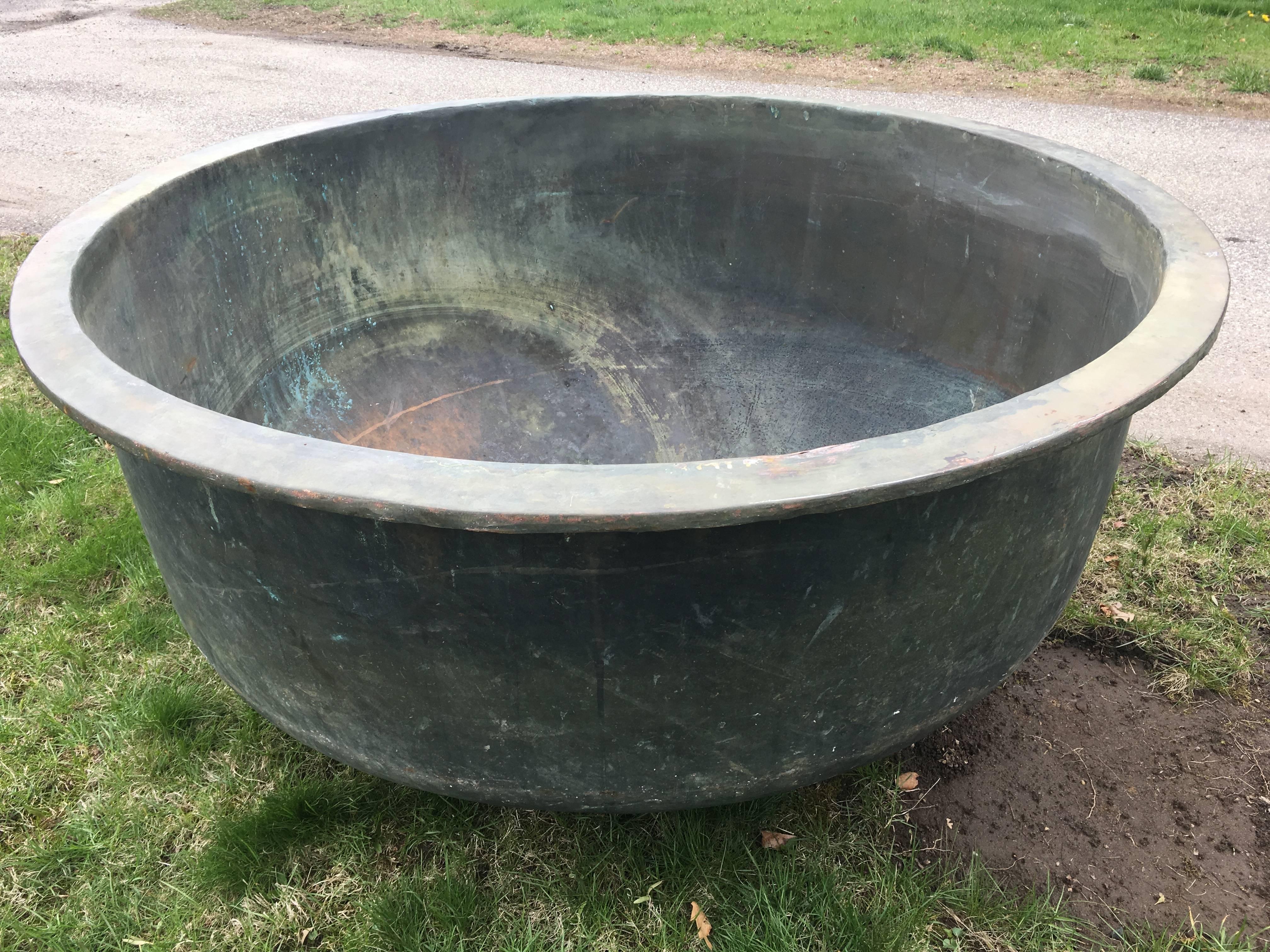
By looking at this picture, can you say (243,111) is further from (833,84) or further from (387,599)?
(387,599)

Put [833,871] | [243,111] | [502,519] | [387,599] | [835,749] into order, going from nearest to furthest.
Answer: [502,519] < [387,599] < [835,749] < [833,871] < [243,111]

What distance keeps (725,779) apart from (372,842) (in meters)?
0.85

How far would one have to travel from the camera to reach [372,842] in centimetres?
195

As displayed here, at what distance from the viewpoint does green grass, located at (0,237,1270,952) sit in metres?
1.79

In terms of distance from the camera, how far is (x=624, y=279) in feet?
9.96

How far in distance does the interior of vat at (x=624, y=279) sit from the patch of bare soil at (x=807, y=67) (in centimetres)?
419

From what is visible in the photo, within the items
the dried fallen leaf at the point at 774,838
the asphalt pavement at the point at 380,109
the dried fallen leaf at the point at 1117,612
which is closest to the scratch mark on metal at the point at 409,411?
the dried fallen leaf at the point at 774,838

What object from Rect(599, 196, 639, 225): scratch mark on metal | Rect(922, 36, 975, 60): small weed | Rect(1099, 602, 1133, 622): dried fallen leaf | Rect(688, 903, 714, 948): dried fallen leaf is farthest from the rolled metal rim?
Rect(922, 36, 975, 60): small weed

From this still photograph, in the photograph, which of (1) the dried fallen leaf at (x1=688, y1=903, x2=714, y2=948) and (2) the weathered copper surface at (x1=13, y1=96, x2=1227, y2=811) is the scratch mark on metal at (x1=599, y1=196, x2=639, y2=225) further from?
(1) the dried fallen leaf at (x1=688, y1=903, x2=714, y2=948)

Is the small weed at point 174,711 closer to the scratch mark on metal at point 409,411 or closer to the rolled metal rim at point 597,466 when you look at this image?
the scratch mark on metal at point 409,411

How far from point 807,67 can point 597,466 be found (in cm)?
653

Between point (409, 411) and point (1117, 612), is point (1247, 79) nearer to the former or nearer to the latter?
point (1117, 612)

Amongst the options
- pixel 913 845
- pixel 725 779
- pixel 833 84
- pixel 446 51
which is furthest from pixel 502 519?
pixel 446 51

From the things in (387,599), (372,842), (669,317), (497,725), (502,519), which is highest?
(502,519)
